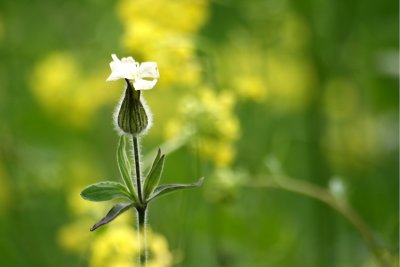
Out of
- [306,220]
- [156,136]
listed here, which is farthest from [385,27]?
[156,136]

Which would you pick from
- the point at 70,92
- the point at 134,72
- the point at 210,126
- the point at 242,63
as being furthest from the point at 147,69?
the point at 70,92

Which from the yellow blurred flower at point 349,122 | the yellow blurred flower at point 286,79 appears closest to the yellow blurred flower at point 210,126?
the yellow blurred flower at point 349,122

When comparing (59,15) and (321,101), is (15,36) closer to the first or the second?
(59,15)

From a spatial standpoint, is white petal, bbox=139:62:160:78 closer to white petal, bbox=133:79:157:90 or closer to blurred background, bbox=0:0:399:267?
white petal, bbox=133:79:157:90

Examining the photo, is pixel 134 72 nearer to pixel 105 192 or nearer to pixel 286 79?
pixel 105 192

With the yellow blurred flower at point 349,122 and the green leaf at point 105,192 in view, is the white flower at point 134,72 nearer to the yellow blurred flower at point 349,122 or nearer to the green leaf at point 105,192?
the green leaf at point 105,192

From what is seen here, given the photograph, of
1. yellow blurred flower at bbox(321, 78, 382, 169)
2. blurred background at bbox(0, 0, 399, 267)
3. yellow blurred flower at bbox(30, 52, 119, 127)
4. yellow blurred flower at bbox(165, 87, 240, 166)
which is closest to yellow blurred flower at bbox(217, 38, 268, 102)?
blurred background at bbox(0, 0, 399, 267)
